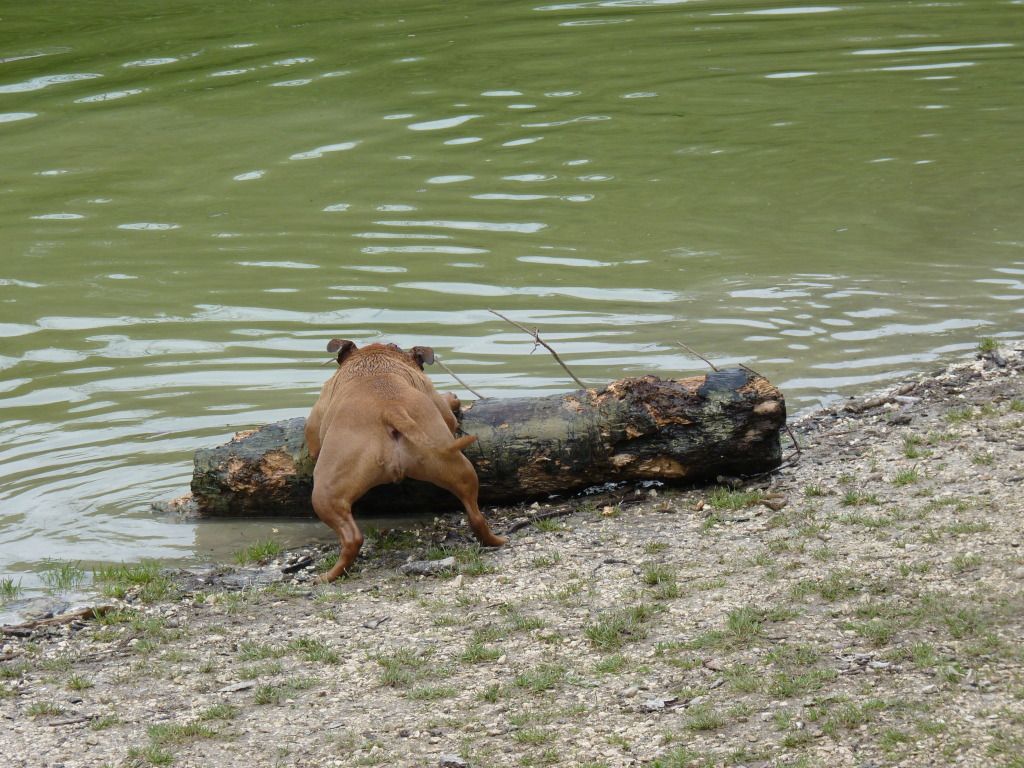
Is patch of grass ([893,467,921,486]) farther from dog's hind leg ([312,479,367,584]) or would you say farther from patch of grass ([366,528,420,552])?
dog's hind leg ([312,479,367,584])

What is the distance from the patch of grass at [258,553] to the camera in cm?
831

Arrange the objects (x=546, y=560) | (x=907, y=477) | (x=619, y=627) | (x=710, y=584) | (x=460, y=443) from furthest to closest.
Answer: (x=907, y=477)
(x=460, y=443)
(x=546, y=560)
(x=710, y=584)
(x=619, y=627)

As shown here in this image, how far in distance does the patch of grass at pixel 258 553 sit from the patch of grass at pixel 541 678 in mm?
2535

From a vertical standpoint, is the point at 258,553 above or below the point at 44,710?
below

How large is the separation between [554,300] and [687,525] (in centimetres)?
508

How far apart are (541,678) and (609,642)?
46 cm

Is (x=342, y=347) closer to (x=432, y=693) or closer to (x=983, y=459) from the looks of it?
(x=432, y=693)

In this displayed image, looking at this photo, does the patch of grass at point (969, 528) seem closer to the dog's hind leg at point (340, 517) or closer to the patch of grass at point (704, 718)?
the patch of grass at point (704, 718)

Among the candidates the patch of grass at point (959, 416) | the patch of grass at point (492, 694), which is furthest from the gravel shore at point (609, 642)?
the patch of grass at point (959, 416)

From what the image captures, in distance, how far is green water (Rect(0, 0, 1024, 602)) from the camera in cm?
1112

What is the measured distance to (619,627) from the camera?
6621mm

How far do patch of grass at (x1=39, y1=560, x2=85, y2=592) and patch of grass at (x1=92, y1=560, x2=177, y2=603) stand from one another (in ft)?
0.31

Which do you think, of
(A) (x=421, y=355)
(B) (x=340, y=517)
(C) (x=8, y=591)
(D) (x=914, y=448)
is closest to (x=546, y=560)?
(B) (x=340, y=517)

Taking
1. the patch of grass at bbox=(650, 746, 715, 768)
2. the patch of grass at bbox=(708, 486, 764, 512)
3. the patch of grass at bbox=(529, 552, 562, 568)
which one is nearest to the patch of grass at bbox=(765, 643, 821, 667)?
the patch of grass at bbox=(650, 746, 715, 768)
